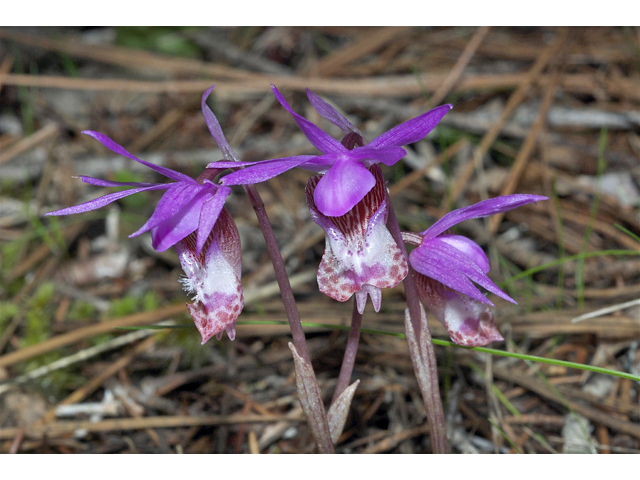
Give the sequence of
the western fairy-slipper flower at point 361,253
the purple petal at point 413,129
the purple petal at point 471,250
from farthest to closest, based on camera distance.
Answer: the purple petal at point 471,250
the western fairy-slipper flower at point 361,253
the purple petal at point 413,129

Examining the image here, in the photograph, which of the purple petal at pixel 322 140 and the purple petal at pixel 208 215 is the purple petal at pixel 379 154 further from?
the purple petal at pixel 208 215

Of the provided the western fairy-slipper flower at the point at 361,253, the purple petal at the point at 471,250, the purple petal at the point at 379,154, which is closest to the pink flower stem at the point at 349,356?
the western fairy-slipper flower at the point at 361,253

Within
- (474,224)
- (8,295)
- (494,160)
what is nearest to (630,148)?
(494,160)

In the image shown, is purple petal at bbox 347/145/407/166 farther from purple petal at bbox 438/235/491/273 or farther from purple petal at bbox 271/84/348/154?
purple petal at bbox 438/235/491/273

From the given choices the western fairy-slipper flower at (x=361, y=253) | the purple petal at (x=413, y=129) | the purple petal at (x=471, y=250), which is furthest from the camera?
the purple petal at (x=471, y=250)

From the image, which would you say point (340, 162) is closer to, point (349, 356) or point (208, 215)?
point (208, 215)

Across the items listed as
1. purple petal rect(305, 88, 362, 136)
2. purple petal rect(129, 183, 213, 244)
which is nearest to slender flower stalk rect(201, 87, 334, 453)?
purple petal rect(129, 183, 213, 244)

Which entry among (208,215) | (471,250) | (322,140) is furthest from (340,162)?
(471,250)
